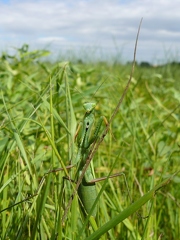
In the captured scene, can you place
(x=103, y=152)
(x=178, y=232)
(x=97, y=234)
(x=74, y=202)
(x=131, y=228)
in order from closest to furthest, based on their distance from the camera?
(x=97, y=234)
(x=74, y=202)
(x=131, y=228)
(x=178, y=232)
(x=103, y=152)

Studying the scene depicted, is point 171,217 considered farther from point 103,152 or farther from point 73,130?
point 73,130

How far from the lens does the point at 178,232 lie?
137 centimetres

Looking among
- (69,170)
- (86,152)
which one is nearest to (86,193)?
(86,152)

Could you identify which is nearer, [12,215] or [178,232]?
[12,215]

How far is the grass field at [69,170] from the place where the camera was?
37.1 inches

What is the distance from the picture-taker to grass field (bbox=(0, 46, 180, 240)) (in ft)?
3.09

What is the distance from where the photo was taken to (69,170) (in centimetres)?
115

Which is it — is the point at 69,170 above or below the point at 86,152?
below

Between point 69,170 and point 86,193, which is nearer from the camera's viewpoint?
point 86,193

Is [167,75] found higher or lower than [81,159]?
lower

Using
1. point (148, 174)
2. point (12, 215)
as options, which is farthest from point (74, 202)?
point (148, 174)

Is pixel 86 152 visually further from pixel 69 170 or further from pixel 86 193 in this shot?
pixel 69 170

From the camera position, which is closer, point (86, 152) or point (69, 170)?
point (86, 152)

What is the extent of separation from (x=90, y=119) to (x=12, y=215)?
0.37m
